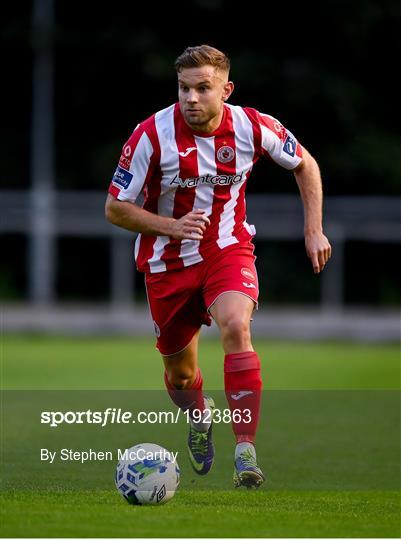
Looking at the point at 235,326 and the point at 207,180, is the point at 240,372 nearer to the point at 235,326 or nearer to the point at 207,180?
the point at 235,326

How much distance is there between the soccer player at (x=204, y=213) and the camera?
23.1 ft

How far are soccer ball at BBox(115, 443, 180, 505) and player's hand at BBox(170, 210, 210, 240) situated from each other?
1185 millimetres

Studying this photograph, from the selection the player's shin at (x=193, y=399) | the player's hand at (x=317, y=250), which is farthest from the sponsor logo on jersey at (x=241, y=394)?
Result: the player's shin at (x=193, y=399)

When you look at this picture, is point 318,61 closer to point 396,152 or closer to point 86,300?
point 396,152

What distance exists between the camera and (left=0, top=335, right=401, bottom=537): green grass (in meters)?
5.88

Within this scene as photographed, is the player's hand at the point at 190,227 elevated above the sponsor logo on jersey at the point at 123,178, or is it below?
below

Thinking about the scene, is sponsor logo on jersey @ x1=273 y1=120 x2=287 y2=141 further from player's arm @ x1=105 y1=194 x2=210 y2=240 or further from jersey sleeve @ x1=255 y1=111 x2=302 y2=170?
player's arm @ x1=105 y1=194 x2=210 y2=240

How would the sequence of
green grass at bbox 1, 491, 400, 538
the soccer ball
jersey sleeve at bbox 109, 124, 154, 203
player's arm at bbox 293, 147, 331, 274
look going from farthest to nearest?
1. player's arm at bbox 293, 147, 331, 274
2. jersey sleeve at bbox 109, 124, 154, 203
3. the soccer ball
4. green grass at bbox 1, 491, 400, 538

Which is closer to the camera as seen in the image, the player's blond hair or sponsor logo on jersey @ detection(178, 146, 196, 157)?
the player's blond hair

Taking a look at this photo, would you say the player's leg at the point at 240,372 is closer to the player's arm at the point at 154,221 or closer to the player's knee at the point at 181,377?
the player's arm at the point at 154,221

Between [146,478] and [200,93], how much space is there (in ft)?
6.97

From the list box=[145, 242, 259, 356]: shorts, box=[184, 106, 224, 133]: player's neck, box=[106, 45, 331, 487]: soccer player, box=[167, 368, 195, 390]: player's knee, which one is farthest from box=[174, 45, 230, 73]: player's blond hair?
box=[167, 368, 195, 390]: player's knee

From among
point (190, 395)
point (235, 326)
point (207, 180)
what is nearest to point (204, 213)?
point (207, 180)

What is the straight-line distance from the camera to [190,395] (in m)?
8.17
